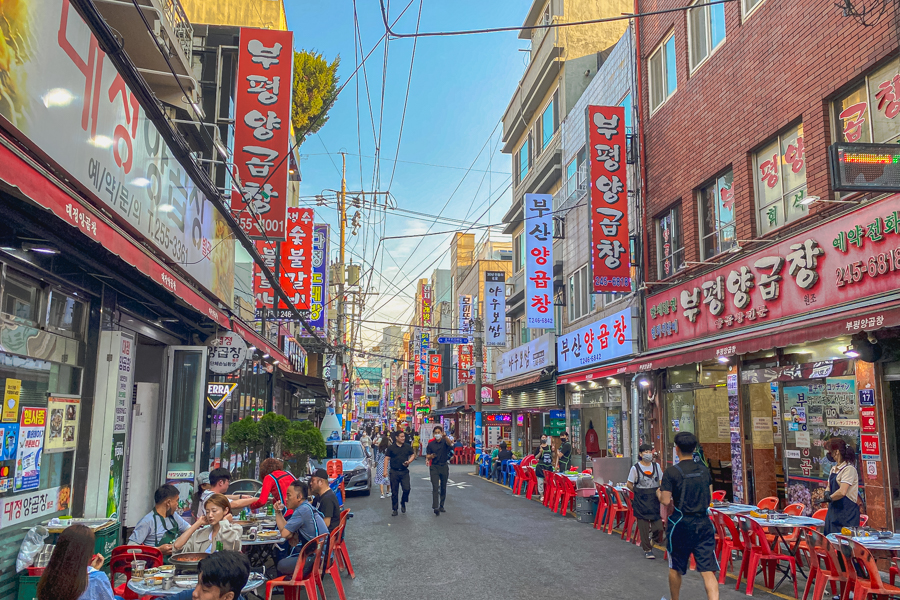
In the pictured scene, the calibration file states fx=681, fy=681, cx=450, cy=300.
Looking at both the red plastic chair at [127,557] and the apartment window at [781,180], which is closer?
the red plastic chair at [127,557]

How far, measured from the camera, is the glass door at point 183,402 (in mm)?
11117

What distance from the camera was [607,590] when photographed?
7961mm

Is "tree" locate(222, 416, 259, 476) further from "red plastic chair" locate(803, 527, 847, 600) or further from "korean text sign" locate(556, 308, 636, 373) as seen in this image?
"korean text sign" locate(556, 308, 636, 373)

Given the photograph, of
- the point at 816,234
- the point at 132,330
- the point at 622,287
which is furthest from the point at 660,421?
→ the point at 132,330

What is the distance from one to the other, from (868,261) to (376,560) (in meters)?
8.00

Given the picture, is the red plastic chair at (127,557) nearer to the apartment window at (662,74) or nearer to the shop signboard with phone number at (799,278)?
the shop signboard with phone number at (799,278)

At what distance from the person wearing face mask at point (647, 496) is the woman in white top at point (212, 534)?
6.30 metres

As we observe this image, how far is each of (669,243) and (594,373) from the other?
427 cm

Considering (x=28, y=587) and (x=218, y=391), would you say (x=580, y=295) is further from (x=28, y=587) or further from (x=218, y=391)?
(x=28, y=587)

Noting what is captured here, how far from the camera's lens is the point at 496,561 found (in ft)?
31.3

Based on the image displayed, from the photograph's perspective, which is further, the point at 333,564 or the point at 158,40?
the point at 158,40

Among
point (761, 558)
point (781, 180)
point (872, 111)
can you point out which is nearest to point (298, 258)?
point (781, 180)

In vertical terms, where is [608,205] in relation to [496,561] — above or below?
above

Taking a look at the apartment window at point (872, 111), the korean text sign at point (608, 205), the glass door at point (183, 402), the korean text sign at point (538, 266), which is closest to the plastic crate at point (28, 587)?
the glass door at point (183, 402)
